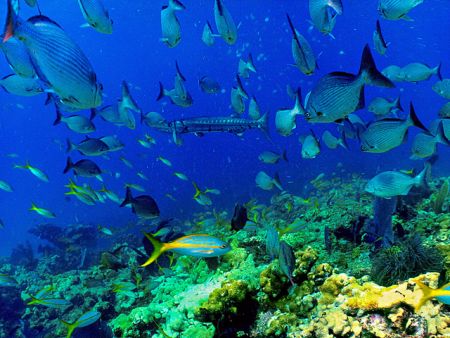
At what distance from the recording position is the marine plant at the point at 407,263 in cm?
343

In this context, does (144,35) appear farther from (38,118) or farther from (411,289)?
(38,118)

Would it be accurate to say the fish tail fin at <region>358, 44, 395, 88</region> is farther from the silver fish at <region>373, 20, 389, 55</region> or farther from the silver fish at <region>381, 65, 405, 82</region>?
the silver fish at <region>381, 65, 405, 82</region>

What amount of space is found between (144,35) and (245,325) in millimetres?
67507

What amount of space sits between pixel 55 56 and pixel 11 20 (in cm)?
29

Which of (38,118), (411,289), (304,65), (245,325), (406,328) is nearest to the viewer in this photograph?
(406,328)

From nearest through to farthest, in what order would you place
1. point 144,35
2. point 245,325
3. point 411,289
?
1. point 411,289
2. point 245,325
3. point 144,35

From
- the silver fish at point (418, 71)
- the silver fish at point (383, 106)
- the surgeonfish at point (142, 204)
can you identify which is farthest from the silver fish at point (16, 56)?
the silver fish at point (418, 71)

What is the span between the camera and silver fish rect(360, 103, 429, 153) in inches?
147

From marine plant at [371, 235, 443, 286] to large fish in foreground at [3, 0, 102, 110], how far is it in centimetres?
344

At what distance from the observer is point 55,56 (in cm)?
207

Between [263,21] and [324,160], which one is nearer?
[324,160]

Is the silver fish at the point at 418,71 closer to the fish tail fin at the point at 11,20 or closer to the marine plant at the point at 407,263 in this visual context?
the marine plant at the point at 407,263

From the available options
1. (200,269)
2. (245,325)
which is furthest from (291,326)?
(200,269)

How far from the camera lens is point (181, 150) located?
80688 mm
